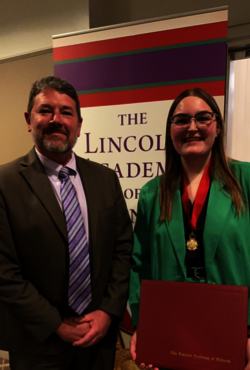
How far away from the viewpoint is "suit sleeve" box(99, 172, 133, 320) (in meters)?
1.32

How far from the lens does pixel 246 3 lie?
7.35 feet

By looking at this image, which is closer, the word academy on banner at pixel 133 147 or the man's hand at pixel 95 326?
the man's hand at pixel 95 326

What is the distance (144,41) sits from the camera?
6.41 feet

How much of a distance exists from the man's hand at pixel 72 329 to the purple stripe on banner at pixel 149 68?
1.59m

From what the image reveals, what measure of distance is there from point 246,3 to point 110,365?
2.76 m

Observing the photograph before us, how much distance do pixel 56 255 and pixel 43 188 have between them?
0.31m

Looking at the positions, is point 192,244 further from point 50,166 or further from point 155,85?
point 155,85

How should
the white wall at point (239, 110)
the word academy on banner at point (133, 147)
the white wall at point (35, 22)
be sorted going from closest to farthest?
the word academy on banner at point (133, 147) < the white wall at point (239, 110) < the white wall at point (35, 22)

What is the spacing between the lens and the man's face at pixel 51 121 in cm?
130

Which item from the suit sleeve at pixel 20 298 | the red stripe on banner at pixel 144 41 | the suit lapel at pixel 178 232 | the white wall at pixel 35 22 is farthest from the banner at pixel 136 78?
the suit sleeve at pixel 20 298

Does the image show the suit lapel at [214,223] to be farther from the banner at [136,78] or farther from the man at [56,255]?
the banner at [136,78]

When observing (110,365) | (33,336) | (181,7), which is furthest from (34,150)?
(181,7)

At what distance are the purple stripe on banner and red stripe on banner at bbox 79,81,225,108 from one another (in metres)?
0.05

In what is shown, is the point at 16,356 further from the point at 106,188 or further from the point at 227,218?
the point at 227,218
